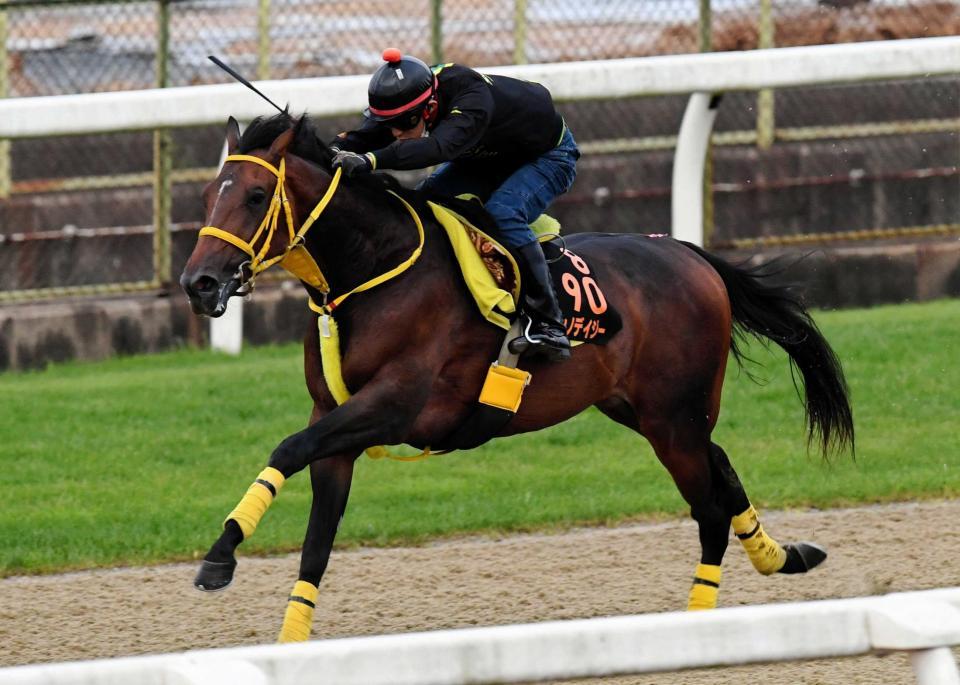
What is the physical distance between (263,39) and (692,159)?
339cm

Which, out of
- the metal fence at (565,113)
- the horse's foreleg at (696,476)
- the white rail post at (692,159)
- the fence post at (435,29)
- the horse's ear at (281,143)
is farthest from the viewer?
the fence post at (435,29)

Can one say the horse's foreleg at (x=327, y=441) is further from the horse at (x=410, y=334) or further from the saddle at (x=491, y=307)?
the saddle at (x=491, y=307)

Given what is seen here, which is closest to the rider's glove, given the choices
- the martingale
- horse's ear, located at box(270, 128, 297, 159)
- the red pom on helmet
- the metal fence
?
horse's ear, located at box(270, 128, 297, 159)

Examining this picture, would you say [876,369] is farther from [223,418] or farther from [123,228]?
[123,228]

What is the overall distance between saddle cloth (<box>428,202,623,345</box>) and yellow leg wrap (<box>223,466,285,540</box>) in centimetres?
97

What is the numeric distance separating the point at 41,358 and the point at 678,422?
5.32 metres

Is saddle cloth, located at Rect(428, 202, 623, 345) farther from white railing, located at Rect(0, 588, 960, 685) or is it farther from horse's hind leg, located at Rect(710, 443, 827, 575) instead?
white railing, located at Rect(0, 588, 960, 685)

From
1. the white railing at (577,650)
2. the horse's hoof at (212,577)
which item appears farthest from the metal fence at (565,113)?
the white railing at (577,650)

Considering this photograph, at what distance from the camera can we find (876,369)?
959cm

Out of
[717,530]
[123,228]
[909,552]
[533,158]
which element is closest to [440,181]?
[533,158]

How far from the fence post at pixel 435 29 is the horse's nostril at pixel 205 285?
6.37 meters

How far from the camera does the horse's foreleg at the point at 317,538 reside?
497 cm

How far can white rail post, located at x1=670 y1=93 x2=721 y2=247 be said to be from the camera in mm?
8992

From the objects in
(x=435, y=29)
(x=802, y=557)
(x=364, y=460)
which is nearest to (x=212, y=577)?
(x=802, y=557)
